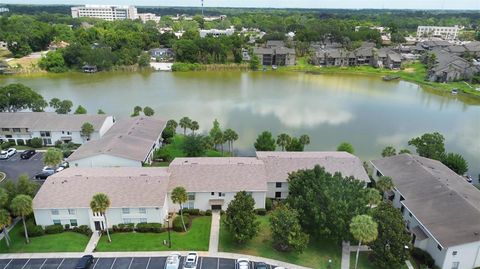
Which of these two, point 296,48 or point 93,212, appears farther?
point 296,48

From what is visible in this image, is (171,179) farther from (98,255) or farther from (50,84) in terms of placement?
(50,84)

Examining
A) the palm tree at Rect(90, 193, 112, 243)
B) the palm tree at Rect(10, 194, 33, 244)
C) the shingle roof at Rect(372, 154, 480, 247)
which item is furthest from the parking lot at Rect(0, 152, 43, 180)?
the shingle roof at Rect(372, 154, 480, 247)

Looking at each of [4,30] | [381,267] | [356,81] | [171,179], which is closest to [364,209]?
[381,267]

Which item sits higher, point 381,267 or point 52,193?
point 52,193

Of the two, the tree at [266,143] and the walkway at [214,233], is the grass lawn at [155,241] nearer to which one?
the walkway at [214,233]

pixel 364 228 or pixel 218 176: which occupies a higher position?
pixel 364 228

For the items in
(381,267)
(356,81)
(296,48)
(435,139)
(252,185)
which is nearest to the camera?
(381,267)

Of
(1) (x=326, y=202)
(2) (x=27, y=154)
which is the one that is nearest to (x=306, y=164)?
(1) (x=326, y=202)

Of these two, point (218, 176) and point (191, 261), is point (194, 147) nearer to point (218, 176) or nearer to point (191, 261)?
point (218, 176)

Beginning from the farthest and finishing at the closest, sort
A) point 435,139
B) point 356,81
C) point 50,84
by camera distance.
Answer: point 356,81
point 50,84
point 435,139
